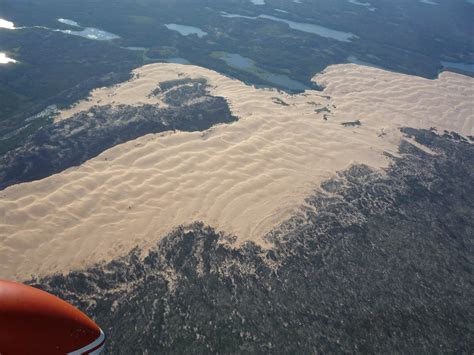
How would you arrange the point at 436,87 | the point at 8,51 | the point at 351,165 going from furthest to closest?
the point at 436,87 → the point at 8,51 → the point at 351,165

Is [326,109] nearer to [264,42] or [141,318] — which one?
[264,42]

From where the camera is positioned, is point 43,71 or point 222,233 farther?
point 43,71

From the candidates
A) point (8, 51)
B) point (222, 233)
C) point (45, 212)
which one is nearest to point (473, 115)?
point (222, 233)

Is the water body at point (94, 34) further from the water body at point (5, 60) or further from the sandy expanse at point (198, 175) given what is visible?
the sandy expanse at point (198, 175)

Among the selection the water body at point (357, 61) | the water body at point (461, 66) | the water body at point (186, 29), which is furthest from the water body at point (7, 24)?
the water body at point (461, 66)

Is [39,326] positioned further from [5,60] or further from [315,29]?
[315,29]
